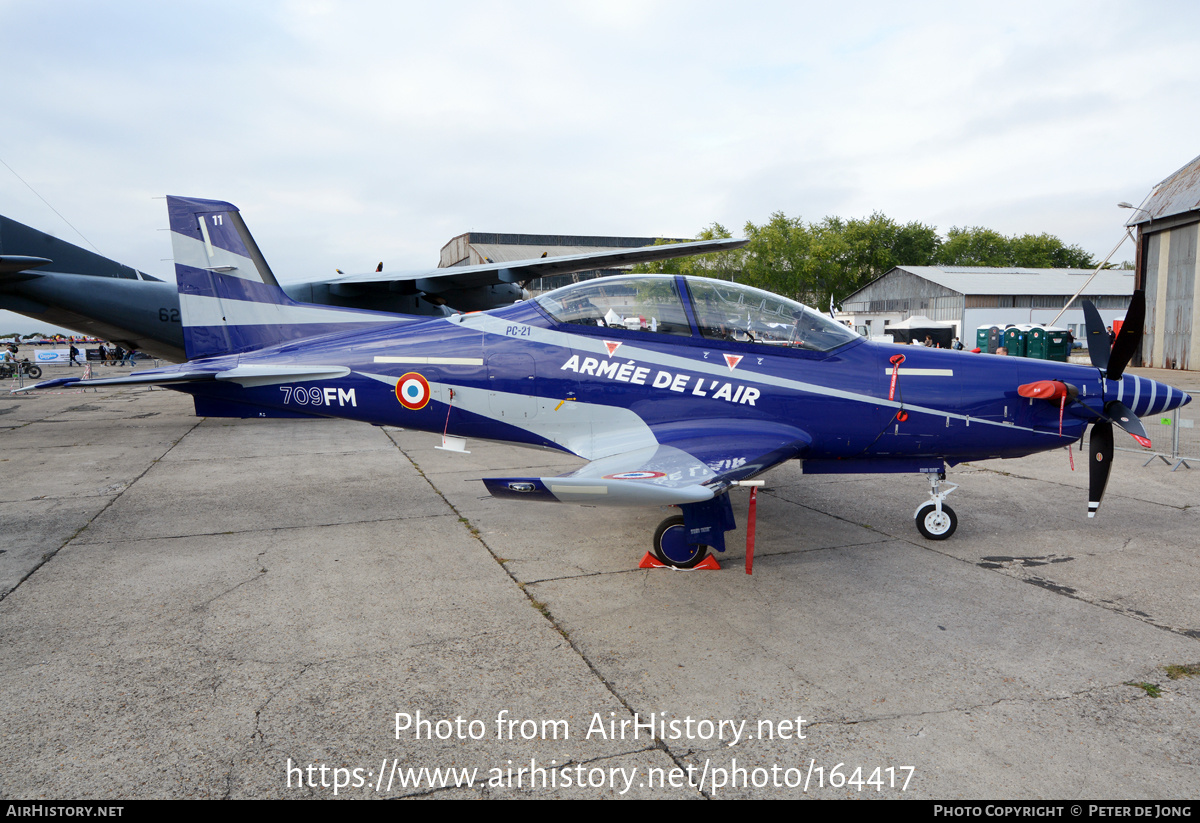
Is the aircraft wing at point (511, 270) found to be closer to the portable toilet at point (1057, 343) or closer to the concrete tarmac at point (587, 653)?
the concrete tarmac at point (587, 653)

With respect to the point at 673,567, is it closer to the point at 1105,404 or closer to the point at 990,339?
the point at 1105,404

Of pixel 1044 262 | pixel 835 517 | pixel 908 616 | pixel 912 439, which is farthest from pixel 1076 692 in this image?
pixel 1044 262

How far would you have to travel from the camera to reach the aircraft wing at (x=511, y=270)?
1571 centimetres

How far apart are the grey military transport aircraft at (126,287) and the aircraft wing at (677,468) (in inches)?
345

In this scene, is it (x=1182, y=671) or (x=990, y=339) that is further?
(x=990, y=339)

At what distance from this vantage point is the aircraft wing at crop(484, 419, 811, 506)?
4008 mm

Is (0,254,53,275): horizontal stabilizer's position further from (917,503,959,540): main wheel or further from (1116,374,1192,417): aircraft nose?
(1116,374,1192,417): aircraft nose

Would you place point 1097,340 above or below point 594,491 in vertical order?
above

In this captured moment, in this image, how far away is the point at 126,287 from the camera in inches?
528

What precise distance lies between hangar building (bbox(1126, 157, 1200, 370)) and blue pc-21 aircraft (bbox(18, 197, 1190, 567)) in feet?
101

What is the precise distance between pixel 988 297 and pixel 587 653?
194 ft

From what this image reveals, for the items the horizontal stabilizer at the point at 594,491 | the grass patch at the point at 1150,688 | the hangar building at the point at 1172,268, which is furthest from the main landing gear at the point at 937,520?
the hangar building at the point at 1172,268

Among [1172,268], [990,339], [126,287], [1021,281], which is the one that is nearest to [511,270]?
[126,287]
